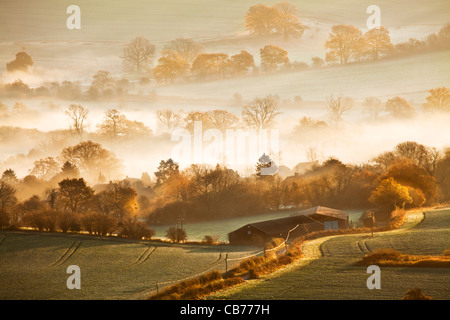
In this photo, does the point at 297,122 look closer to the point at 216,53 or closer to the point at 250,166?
the point at 250,166

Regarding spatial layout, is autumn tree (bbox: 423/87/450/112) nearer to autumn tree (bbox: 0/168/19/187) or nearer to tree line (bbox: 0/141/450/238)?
tree line (bbox: 0/141/450/238)

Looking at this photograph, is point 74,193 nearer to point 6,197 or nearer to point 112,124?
point 6,197

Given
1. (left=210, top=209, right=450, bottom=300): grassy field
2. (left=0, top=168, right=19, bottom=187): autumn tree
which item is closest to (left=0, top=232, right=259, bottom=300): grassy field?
(left=210, top=209, right=450, bottom=300): grassy field

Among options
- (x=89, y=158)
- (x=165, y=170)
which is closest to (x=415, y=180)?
(x=165, y=170)

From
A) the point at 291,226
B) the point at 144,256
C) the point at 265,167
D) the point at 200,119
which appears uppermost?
the point at 200,119

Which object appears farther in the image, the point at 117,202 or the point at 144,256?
the point at 117,202

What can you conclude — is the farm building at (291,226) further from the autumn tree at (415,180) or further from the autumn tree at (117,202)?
the autumn tree at (117,202)
